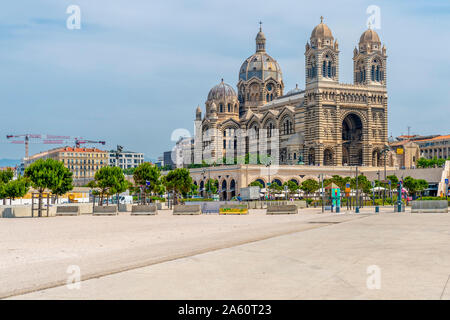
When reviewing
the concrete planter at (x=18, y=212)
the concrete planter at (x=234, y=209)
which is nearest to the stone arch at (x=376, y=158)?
the concrete planter at (x=234, y=209)

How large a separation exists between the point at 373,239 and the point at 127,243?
29.3 feet

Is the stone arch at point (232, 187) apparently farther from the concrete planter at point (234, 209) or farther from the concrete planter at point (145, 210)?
the concrete planter at point (145, 210)

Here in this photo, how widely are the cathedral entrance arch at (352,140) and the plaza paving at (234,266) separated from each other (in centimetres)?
9561

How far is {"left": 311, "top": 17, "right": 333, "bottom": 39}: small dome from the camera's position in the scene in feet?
365

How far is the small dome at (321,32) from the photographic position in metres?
111

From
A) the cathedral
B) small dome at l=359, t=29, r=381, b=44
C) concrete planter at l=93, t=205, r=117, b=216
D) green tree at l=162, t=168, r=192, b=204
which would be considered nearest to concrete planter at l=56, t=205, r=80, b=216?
concrete planter at l=93, t=205, r=117, b=216

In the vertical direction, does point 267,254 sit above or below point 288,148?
below

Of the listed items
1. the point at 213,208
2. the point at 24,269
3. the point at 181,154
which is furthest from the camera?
the point at 181,154

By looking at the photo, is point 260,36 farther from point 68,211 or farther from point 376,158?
point 68,211

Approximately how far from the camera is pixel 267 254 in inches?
676

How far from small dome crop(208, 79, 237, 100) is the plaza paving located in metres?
120

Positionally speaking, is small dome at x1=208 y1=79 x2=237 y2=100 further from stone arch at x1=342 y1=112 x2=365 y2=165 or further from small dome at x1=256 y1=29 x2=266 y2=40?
stone arch at x1=342 y1=112 x2=365 y2=165
